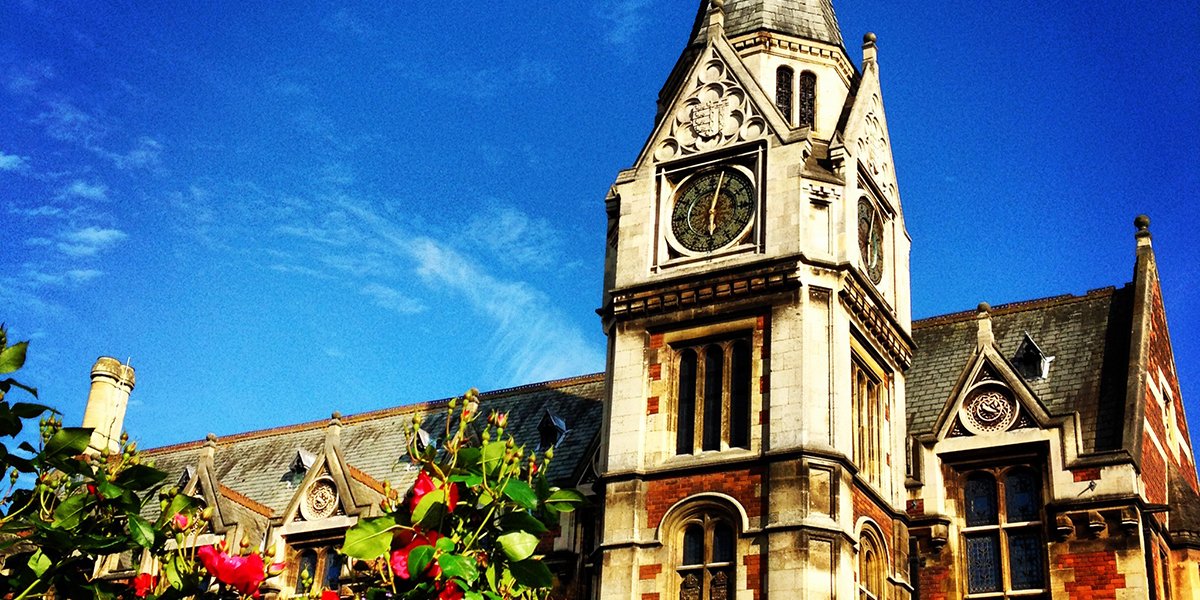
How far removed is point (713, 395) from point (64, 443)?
18.4 meters

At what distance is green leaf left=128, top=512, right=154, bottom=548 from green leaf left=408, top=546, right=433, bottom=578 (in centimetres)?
274

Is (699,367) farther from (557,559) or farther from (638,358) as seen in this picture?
(557,559)

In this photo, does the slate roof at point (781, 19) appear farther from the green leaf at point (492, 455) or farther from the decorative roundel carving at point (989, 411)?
the green leaf at point (492, 455)

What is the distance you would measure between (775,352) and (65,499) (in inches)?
695

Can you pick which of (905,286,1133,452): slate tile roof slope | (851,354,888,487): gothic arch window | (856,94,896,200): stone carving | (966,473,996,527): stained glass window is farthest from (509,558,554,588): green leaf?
(856,94,896,200): stone carving

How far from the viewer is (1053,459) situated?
28875 mm

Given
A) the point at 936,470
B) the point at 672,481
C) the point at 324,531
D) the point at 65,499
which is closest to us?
the point at 65,499

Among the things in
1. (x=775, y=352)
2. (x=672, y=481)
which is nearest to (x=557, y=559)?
(x=672, y=481)

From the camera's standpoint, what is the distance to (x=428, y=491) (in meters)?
10.9

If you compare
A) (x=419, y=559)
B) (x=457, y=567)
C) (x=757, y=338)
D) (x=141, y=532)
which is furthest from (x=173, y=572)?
(x=757, y=338)

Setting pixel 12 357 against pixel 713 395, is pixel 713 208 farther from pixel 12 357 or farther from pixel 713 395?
pixel 12 357

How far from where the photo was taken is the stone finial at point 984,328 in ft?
103

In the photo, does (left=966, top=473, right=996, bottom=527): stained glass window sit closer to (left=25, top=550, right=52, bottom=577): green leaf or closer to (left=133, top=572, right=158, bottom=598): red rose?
(left=133, top=572, right=158, bottom=598): red rose

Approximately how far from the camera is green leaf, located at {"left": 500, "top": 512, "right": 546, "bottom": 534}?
36.4 feet
